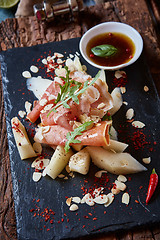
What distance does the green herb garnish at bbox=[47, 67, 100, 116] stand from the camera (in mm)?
2660

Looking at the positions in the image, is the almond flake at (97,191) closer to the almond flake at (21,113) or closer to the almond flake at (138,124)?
the almond flake at (138,124)

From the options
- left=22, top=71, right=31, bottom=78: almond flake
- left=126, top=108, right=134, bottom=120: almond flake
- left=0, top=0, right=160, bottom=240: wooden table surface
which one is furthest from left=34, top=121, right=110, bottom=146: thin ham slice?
left=0, top=0, right=160, bottom=240: wooden table surface

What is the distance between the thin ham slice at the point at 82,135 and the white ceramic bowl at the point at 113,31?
28.4 inches

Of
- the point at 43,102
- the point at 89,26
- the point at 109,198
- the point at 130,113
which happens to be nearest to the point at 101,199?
the point at 109,198

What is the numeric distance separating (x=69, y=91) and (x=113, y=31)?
39.2 inches

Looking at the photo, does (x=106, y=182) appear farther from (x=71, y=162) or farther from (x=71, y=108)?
(x=71, y=108)

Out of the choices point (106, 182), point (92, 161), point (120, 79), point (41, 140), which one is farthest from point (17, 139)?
point (120, 79)

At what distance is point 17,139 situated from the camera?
2.82 meters

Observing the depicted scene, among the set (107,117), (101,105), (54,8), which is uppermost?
(54,8)

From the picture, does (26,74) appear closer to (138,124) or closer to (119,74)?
(119,74)

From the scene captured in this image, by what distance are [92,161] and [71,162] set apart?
205 millimetres

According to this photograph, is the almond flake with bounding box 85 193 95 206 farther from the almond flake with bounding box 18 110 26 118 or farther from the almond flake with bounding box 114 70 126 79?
the almond flake with bounding box 114 70 126 79

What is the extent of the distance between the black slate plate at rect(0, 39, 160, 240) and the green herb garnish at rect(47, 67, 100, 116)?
17.8 inches

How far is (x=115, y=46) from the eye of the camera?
3223mm
